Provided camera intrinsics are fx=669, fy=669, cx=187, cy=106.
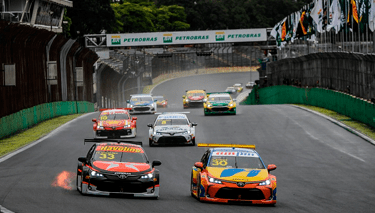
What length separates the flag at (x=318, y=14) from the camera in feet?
137

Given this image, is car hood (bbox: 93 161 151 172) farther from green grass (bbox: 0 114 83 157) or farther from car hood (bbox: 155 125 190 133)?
car hood (bbox: 155 125 190 133)

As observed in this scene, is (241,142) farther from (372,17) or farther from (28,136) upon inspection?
(28,136)

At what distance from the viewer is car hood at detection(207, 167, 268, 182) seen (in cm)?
1377

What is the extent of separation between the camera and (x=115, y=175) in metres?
14.0

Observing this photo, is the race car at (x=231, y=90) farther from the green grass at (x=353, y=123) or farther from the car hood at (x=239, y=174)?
the car hood at (x=239, y=174)

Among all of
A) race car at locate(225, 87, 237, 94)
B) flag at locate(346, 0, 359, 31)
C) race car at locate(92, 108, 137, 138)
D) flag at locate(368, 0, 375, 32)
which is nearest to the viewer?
race car at locate(92, 108, 137, 138)

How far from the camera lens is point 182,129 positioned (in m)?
25.3

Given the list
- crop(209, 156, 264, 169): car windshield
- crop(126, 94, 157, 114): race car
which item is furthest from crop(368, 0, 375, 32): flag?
crop(126, 94, 157, 114): race car

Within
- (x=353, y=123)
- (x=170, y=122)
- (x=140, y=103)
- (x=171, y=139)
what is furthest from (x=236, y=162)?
(x=140, y=103)

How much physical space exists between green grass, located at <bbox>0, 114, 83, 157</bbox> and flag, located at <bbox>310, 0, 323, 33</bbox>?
658 inches

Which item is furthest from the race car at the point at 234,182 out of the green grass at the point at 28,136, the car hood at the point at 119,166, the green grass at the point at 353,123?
the green grass at the point at 353,123

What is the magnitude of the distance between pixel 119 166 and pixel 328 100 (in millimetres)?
27368

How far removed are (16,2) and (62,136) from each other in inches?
1530

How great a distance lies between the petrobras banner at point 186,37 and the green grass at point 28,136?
32.4 meters
